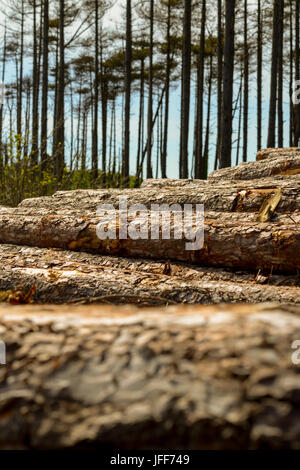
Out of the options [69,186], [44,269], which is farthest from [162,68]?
[44,269]

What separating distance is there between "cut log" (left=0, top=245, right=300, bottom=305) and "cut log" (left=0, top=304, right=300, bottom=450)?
4.75 feet

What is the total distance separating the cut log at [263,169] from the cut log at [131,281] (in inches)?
94.9

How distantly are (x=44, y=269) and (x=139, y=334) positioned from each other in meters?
2.40

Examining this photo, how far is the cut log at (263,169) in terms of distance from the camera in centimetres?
514

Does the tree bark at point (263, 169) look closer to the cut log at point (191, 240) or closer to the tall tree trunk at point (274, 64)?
the cut log at point (191, 240)

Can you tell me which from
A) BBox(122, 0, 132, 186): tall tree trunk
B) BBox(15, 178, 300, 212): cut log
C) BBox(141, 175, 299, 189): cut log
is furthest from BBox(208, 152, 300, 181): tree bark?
BBox(122, 0, 132, 186): tall tree trunk

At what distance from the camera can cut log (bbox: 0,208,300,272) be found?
3.12 metres

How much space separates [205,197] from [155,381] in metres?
3.19

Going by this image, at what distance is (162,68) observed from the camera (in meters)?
19.2

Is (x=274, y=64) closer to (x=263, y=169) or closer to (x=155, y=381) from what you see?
(x=263, y=169)

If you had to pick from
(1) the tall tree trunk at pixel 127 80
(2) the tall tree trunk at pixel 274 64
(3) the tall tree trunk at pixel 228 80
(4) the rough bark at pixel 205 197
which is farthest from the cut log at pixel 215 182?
(2) the tall tree trunk at pixel 274 64

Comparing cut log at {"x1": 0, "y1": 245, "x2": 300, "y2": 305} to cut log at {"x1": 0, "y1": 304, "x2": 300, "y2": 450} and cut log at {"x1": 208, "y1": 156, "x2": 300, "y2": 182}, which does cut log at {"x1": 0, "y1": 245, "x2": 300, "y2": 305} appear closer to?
cut log at {"x1": 0, "y1": 304, "x2": 300, "y2": 450}

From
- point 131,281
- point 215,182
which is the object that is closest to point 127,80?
point 215,182
